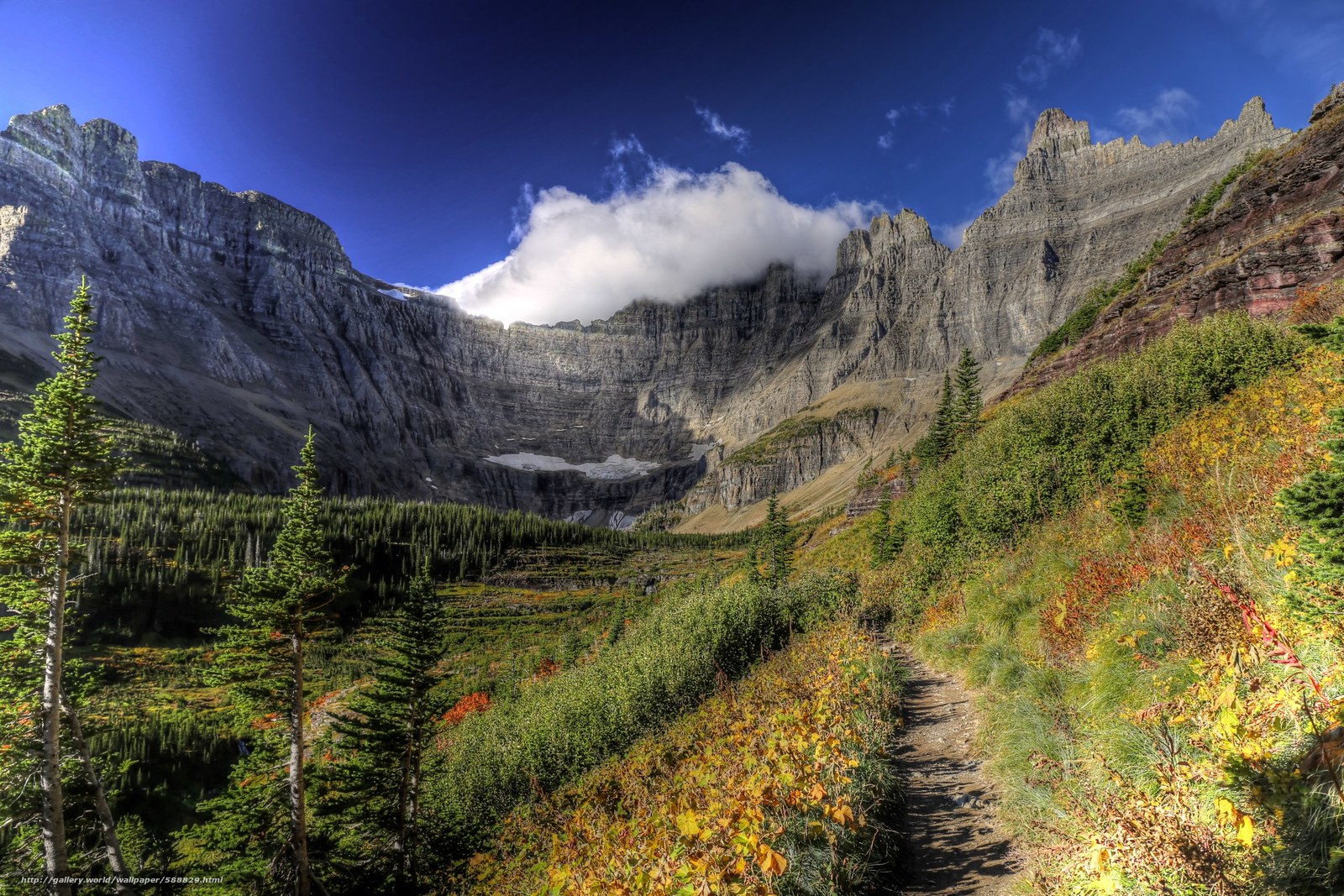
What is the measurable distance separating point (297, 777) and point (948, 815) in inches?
610

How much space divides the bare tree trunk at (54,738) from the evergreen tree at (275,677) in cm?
251

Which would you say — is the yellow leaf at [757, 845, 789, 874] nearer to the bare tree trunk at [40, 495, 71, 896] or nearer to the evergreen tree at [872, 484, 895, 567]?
the bare tree trunk at [40, 495, 71, 896]

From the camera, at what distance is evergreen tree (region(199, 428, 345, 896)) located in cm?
1385

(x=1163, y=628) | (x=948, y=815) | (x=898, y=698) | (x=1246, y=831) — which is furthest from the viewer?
(x=898, y=698)

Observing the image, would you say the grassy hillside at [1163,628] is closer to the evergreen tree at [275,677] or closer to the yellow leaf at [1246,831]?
the yellow leaf at [1246,831]

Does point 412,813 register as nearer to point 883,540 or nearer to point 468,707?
point 883,540

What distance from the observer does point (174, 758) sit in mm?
43281

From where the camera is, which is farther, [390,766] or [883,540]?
[883,540]

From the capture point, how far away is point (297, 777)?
46.3 ft

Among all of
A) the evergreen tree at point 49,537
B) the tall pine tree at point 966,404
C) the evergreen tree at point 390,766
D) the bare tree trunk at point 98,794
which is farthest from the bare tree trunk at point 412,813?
the tall pine tree at point 966,404

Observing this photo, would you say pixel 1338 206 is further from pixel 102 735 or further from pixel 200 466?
pixel 200 466

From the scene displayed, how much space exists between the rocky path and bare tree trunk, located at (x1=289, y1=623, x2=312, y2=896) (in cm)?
1457

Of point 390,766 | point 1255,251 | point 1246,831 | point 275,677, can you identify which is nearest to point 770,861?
point 1246,831

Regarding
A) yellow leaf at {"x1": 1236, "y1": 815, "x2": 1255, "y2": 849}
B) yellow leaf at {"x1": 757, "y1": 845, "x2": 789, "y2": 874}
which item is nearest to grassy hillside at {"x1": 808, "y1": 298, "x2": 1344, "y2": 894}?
yellow leaf at {"x1": 1236, "y1": 815, "x2": 1255, "y2": 849}
